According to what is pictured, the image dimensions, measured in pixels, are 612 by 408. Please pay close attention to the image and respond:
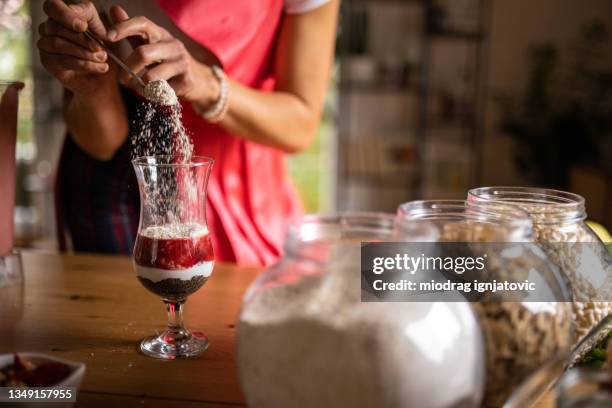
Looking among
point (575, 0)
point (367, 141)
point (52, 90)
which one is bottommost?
point (367, 141)

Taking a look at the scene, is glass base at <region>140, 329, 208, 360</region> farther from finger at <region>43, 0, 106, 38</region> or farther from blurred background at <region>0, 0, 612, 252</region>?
blurred background at <region>0, 0, 612, 252</region>

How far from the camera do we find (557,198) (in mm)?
649

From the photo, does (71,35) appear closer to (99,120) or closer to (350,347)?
(99,120)

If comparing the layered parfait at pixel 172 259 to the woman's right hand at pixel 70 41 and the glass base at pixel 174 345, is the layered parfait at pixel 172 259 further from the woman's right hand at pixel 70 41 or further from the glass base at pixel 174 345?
the woman's right hand at pixel 70 41

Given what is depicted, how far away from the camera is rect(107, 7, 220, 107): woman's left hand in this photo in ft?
2.48

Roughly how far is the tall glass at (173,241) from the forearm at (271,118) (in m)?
0.39

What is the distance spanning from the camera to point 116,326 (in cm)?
78

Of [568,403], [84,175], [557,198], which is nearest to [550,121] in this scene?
[84,175]

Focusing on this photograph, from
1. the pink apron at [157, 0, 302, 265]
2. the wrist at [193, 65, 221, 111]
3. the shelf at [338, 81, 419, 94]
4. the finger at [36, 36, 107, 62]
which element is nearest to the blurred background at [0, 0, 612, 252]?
the shelf at [338, 81, 419, 94]

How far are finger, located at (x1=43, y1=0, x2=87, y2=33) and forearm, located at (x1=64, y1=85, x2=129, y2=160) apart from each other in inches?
7.7

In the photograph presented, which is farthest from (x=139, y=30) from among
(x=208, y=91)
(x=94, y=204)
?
(x=94, y=204)

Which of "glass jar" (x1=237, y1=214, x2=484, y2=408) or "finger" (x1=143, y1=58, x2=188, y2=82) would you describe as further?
"finger" (x1=143, y1=58, x2=188, y2=82)

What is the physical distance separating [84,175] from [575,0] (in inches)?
140

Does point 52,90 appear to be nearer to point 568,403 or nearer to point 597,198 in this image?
point 597,198
